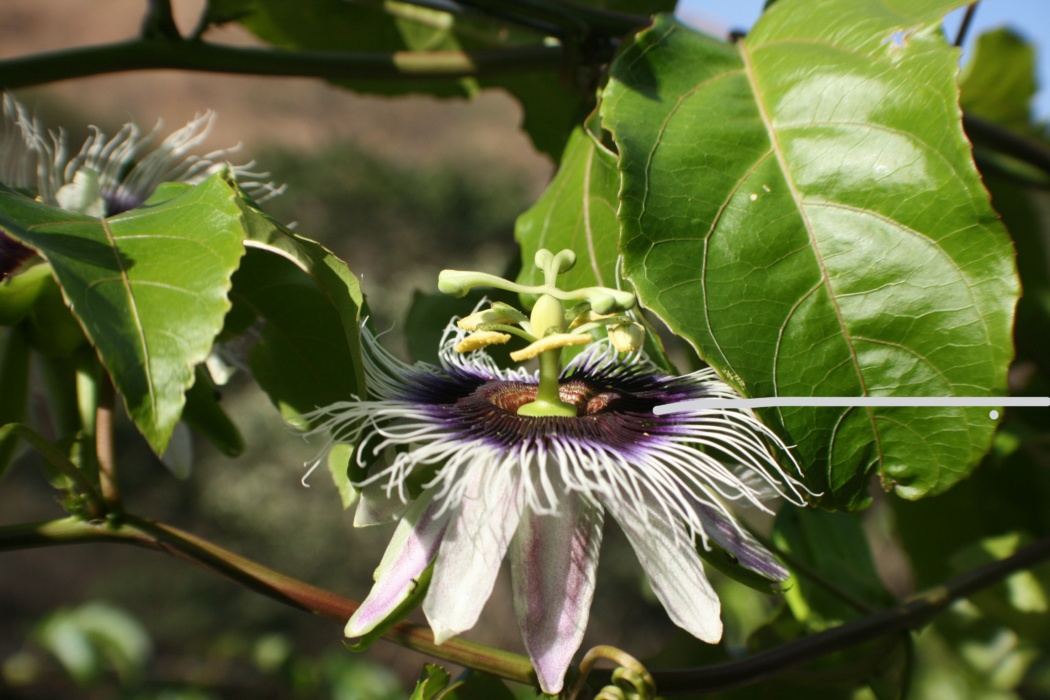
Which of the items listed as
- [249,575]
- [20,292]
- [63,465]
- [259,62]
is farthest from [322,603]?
[259,62]

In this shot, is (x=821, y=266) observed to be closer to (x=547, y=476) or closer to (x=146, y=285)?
(x=547, y=476)

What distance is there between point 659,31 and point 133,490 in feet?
16.9

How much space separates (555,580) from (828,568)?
1.48 ft

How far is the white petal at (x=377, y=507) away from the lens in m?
0.54

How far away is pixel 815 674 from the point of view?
783mm

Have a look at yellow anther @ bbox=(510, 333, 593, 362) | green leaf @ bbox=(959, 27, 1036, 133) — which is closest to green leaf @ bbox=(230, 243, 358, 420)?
yellow anther @ bbox=(510, 333, 593, 362)

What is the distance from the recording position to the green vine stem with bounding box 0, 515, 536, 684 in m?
0.52

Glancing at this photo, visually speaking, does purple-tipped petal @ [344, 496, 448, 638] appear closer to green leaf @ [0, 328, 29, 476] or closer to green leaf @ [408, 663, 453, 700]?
green leaf @ [408, 663, 453, 700]

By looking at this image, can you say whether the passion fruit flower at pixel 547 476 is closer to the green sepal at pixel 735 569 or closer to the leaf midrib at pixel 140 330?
the green sepal at pixel 735 569

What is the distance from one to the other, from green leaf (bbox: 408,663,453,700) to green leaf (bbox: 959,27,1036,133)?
113 cm

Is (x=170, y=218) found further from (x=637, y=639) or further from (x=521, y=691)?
(x=637, y=639)

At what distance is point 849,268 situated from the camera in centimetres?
50

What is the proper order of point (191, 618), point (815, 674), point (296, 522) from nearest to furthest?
point (815, 674), point (191, 618), point (296, 522)

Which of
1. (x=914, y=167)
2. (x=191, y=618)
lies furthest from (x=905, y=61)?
(x=191, y=618)
